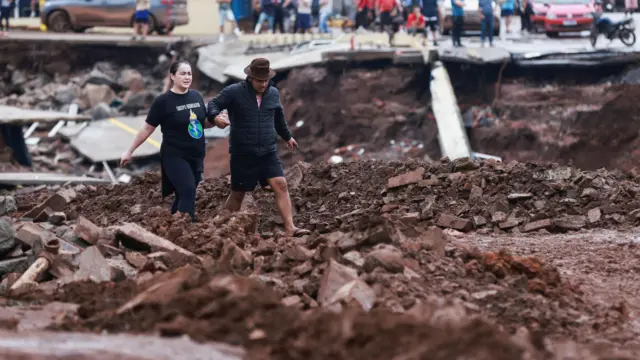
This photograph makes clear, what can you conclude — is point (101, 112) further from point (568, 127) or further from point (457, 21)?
point (568, 127)

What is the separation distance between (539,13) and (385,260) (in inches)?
884

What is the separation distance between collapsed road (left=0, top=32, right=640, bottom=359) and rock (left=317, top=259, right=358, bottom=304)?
0.02 meters

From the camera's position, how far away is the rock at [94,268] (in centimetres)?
704

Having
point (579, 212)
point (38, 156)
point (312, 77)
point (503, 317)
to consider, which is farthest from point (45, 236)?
point (312, 77)

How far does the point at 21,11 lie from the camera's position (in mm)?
36094

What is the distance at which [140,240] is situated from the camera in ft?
25.9

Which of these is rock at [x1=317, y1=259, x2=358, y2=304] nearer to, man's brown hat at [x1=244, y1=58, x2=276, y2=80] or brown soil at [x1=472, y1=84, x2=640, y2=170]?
man's brown hat at [x1=244, y1=58, x2=276, y2=80]

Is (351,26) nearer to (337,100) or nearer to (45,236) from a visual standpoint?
(337,100)

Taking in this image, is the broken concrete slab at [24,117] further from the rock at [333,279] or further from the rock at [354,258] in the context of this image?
the rock at [333,279]

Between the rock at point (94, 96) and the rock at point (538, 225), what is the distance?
17.6 meters

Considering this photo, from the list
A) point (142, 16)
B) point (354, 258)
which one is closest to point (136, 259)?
point (354, 258)

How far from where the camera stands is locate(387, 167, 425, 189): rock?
1191 centimetres

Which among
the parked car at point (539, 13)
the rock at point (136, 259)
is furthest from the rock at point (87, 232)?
the parked car at point (539, 13)

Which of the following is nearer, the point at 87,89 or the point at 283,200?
the point at 283,200
